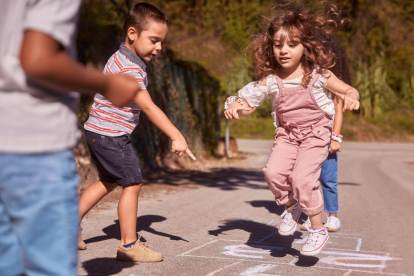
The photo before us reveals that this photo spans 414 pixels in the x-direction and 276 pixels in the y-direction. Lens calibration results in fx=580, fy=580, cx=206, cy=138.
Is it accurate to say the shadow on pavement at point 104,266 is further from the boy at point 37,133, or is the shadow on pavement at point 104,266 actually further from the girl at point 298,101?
the boy at point 37,133

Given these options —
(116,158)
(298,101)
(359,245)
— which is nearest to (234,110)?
(298,101)

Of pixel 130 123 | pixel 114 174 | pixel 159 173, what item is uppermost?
pixel 130 123

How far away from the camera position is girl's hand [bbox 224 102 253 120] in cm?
414

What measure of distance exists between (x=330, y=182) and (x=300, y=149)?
5.52ft

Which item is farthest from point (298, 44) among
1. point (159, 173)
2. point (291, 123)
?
point (159, 173)

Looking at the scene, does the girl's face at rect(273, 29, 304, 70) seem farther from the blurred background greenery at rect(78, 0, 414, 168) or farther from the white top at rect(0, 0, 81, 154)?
the blurred background greenery at rect(78, 0, 414, 168)

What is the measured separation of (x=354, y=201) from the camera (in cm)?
760

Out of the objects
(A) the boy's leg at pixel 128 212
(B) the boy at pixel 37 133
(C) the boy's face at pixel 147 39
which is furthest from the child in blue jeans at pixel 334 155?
(B) the boy at pixel 37 133

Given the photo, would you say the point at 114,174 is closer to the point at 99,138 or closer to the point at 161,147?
the point at 99,138

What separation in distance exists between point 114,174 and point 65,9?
226 centimetres

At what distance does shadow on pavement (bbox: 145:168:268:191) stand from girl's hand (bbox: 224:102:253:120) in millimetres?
4506

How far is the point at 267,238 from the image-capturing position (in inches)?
200

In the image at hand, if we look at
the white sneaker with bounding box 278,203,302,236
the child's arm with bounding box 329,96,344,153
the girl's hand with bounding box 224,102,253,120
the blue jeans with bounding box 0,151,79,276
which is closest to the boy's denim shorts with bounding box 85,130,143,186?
the girl's hand with bounding box 224,102,253,120

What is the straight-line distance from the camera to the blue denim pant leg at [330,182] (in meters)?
5.72
